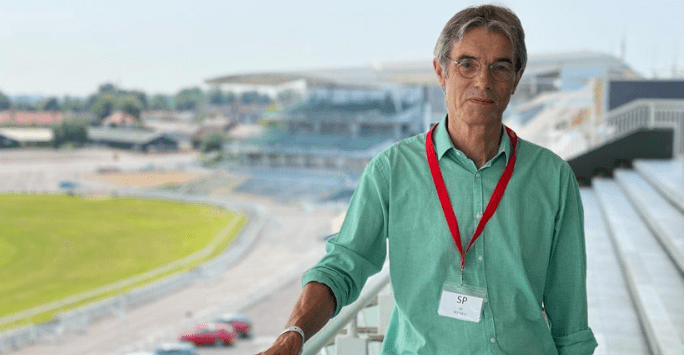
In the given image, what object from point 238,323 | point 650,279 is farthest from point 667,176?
point 238,323

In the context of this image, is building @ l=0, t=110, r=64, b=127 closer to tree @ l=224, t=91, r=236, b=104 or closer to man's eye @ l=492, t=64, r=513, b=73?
tree @ l=224, t=91, r=236, b=104

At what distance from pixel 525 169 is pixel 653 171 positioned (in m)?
2.91

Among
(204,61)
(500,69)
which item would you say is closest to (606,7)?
(500,69)

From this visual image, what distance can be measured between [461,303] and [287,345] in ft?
0.51

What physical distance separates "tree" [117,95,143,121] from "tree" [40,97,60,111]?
304 cm

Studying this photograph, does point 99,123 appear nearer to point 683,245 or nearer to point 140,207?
point 140,207

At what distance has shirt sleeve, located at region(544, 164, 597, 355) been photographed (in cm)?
59

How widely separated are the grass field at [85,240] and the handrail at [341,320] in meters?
17.9

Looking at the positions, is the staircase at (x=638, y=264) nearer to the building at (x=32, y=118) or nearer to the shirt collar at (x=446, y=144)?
the shirt collar at (x=446, y=144)

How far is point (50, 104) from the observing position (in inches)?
1345

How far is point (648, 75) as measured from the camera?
28.1 ft

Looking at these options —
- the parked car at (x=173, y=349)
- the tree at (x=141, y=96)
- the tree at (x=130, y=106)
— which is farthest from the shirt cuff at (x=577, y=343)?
the tree at (x=141, y=96)

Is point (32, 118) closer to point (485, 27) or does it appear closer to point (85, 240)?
point (85, 240)

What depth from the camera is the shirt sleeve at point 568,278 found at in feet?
1.94
